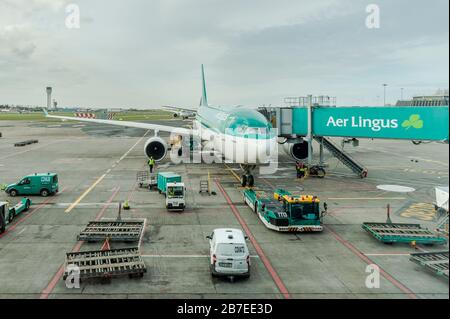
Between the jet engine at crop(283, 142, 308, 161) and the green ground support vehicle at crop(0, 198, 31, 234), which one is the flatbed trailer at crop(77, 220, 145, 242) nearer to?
the green ground support vehicle at crop(0, 198, 31, 234)

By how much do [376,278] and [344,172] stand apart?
28659 mm

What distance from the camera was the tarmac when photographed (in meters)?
15.4

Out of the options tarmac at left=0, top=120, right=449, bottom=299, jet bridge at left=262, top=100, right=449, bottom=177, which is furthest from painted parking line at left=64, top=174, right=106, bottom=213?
jet bridge at left=262, top=100, right=449, bottom=177

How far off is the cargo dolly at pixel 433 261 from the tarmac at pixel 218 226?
0.36 metres

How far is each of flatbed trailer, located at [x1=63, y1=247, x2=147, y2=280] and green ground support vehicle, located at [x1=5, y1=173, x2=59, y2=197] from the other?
15599 mm

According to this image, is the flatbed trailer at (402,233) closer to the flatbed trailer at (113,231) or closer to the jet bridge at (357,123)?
the jet bridge at (357,123)

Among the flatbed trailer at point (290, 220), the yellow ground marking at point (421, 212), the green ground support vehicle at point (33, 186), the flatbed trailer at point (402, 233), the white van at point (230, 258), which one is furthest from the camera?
the green ground support vehicle at point (33, 186)

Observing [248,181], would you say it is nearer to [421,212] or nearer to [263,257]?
[421,212]

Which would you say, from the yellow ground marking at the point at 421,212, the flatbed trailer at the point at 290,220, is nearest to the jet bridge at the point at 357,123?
the yellow ground marking at the point at 421,212

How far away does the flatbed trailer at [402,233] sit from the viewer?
67.7 feet

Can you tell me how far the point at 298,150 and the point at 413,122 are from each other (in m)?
14.0

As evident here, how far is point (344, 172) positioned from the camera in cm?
4409
